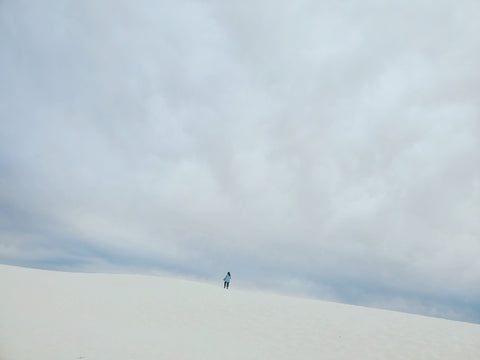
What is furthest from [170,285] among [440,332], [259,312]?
[440,332]

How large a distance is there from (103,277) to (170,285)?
9.50 m

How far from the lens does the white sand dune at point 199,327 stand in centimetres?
1555

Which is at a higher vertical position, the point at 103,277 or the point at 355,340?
the point at 103,277

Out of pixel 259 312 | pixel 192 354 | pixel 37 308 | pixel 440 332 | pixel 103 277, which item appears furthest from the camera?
pixel 103 277

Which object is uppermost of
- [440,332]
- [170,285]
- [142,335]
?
[170,285]

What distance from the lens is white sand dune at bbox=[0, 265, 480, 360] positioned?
15555mm

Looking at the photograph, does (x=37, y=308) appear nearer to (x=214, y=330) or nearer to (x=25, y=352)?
(x=25, y=352)

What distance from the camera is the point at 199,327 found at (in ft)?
69.9

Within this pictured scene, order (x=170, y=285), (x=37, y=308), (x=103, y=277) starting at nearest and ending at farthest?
1. (x=37, y=308)
2. (x=170, y=285)
3. (x=103, y=277)

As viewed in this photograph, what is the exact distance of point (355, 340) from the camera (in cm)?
1880

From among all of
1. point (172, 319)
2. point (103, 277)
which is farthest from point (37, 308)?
point (103, 277)

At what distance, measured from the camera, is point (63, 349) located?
1437 centimetres

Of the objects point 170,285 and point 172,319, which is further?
point 170,285

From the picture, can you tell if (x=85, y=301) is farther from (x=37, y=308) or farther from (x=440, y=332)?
(x=440, y=332)
